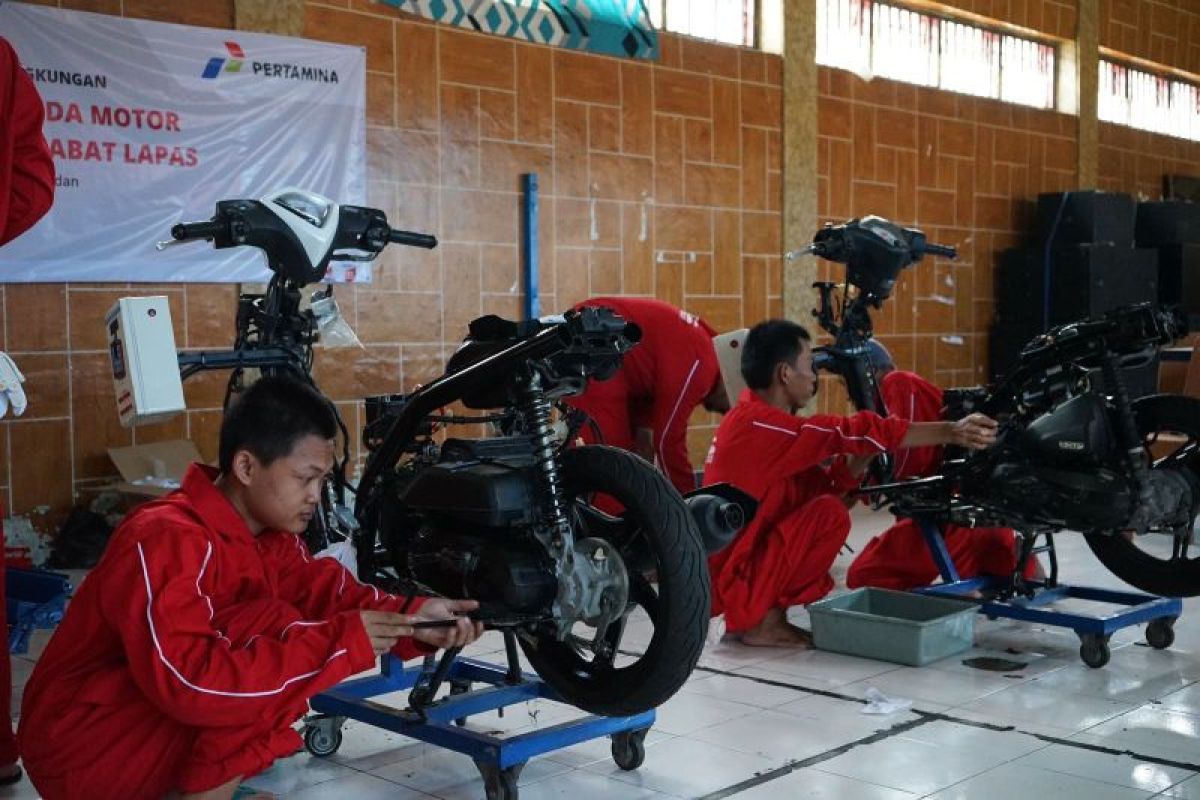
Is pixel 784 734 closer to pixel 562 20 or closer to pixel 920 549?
pixel 920 549

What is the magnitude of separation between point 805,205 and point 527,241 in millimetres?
2312

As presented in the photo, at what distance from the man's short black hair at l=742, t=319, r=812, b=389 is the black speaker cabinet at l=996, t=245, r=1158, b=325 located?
6.39 metres

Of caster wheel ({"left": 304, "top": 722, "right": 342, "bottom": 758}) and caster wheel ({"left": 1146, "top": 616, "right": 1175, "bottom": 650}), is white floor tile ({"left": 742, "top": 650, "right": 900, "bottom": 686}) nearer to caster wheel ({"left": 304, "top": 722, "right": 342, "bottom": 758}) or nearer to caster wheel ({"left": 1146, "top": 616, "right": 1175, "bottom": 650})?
caster wheel ({"left": 1146, "top": 616, "right": 1175, "bottom": 650})

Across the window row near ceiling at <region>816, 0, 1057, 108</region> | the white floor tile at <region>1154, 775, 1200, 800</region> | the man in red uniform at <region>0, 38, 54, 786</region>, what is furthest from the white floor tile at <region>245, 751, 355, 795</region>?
the window row near ceiling at <region>816, 0, 1057, 108</region>

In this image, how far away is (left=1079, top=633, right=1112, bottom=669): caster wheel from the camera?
155 inches

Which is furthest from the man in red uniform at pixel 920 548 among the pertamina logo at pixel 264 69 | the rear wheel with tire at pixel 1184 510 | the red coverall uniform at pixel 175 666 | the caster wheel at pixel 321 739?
the pertamina logo at pixel 264 69

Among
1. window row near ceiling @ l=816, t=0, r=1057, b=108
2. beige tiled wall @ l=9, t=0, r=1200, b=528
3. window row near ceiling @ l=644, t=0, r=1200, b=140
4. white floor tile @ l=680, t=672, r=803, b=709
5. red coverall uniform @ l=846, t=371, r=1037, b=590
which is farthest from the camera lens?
window row near ceiling @ l=816, t=0, r=1057, b=108

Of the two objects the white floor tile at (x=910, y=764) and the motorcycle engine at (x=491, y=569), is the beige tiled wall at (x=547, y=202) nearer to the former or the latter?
the motorcycle engine at (x=491, y=569)

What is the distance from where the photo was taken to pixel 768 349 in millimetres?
4156

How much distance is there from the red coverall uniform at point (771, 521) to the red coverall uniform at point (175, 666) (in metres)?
2.05

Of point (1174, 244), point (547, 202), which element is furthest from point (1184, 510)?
point (1174, 244)

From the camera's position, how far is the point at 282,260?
3.51m

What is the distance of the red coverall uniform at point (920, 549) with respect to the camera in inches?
180

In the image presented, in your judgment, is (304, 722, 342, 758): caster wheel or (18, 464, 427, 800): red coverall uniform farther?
(304, 722, 342, 758): caster wheel
